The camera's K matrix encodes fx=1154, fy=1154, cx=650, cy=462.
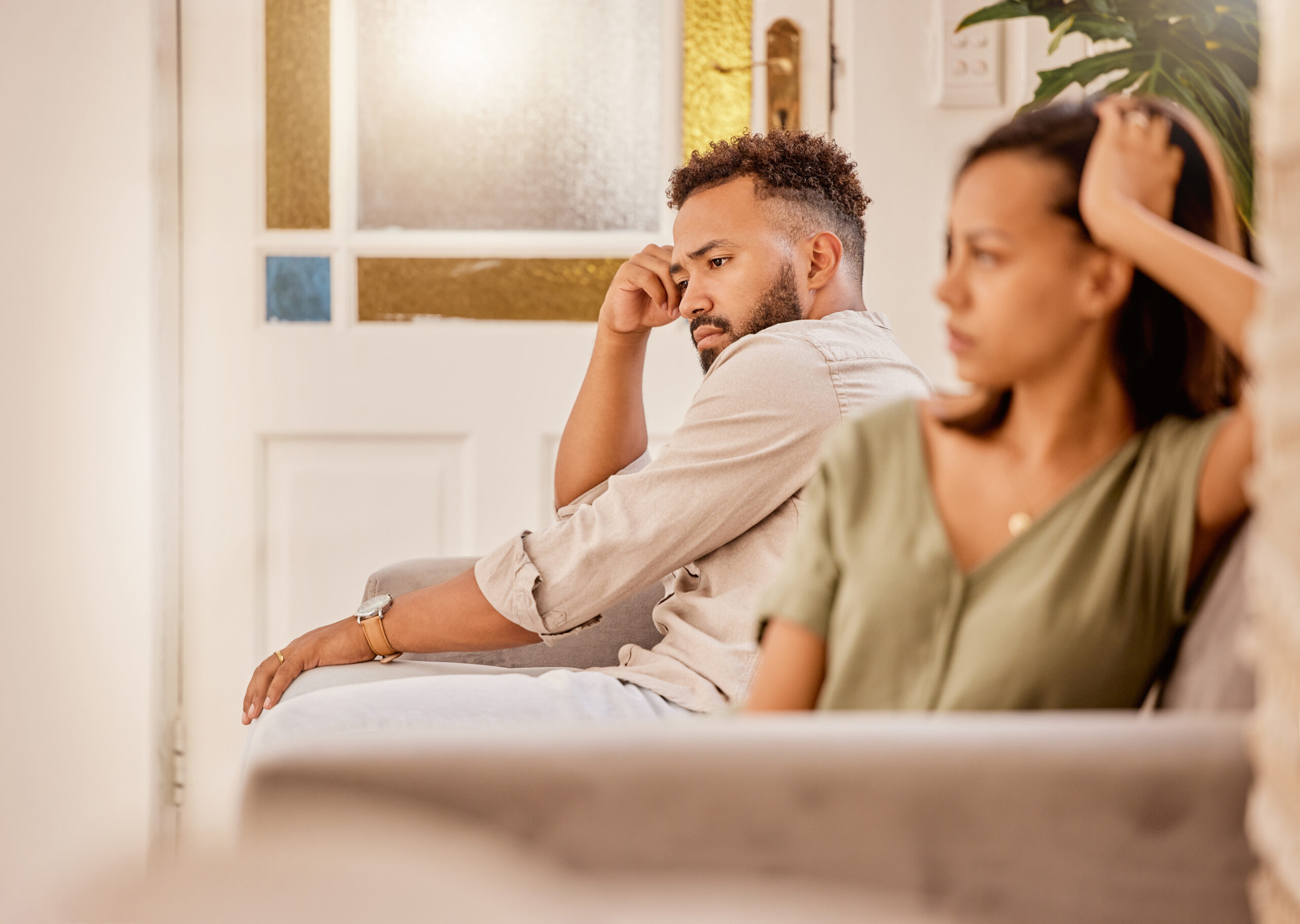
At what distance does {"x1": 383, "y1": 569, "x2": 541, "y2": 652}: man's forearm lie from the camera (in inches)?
48.3

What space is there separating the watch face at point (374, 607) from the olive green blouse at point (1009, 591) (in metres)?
0.69

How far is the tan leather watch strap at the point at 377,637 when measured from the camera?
1.30 m

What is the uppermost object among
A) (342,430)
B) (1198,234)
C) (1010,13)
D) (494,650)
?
(1010,13)

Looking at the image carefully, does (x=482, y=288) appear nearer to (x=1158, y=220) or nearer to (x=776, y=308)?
(x=776, y=308)

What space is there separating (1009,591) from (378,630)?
0.82 metres

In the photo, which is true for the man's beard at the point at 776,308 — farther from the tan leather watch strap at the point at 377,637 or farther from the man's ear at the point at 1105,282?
the man's ear at the point at 1105,282

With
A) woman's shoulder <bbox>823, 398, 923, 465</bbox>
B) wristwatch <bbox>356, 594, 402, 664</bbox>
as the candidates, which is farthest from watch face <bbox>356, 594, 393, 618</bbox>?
woman's shoulder <bbox>823, 398, 923, 465</bbox>

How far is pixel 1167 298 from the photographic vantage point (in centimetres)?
68

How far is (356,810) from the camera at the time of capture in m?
0.51

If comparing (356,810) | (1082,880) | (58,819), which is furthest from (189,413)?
(1082,880)

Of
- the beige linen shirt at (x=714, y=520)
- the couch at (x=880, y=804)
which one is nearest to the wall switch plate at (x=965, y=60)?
the beige linen shirt at (x=714, y=520)

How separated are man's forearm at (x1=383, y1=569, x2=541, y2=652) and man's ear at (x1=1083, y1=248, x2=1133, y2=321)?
28.6 inches

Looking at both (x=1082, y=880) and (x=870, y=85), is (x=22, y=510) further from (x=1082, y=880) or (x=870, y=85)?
(x=1082, y=880)

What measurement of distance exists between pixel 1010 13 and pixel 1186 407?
3.27 feet
